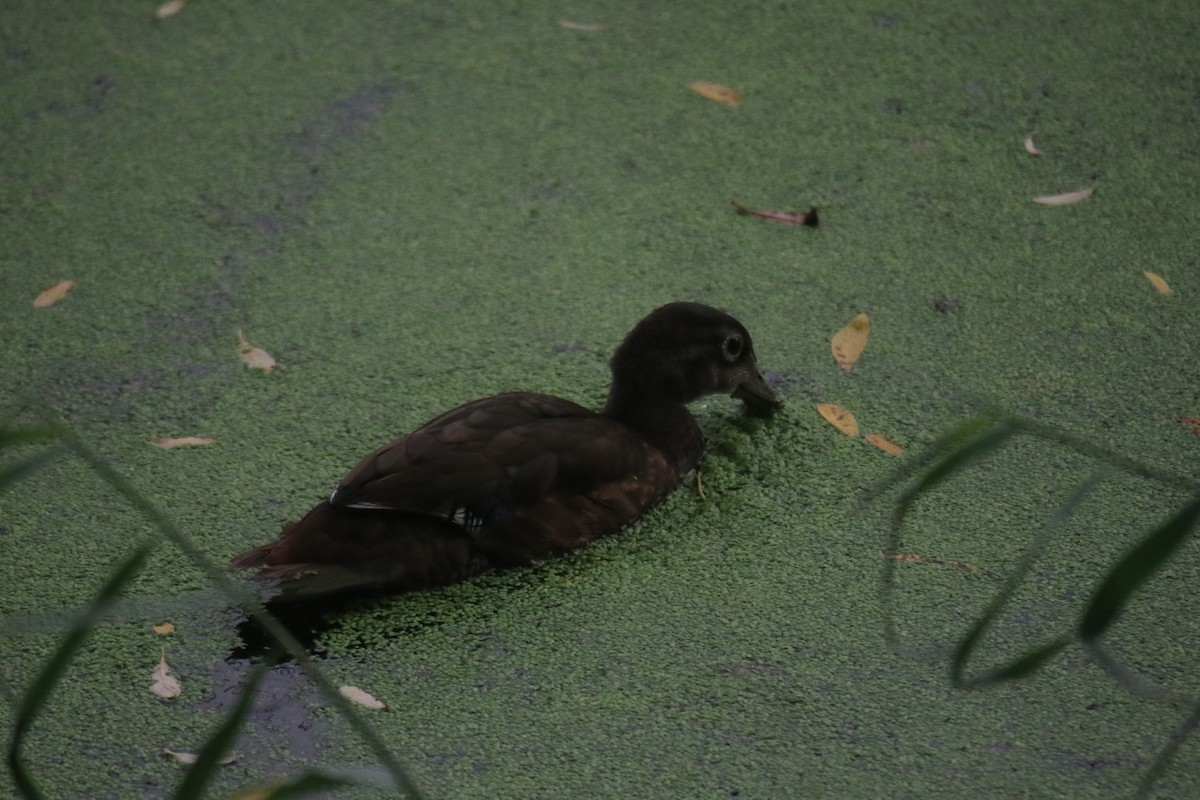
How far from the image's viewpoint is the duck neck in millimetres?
2549

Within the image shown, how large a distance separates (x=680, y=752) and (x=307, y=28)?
2658mm

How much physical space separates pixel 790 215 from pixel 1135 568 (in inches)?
83.8

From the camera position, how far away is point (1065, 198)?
332 cm

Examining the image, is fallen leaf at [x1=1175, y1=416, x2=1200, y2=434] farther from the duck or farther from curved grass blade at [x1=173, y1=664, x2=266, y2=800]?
curved grass blade at [x1=173, y1=664, x2=266, y2=800]

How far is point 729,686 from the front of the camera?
210cm

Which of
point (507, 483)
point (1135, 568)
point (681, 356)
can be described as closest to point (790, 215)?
point (681, 356)

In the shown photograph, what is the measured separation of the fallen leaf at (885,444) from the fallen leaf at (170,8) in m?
2.48

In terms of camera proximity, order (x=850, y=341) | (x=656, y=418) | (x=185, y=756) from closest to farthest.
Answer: (x=185, y=756) → (x=656, y=418) → (x=850, y=341)

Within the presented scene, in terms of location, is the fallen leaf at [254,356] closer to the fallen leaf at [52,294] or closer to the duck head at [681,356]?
the fallen leaf at [52,294]

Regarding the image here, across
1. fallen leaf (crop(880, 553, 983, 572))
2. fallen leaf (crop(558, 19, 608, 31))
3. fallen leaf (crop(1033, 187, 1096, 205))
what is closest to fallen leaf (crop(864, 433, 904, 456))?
fallen leaf (crop(880, 553, 983, 572))

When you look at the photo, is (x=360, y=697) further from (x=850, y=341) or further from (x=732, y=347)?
(x=850, y=341)

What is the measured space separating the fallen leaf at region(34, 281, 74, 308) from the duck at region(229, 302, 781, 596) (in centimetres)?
106

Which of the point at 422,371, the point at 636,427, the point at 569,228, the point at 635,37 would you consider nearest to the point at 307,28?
the point at 635,37

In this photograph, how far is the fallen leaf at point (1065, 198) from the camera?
10.9 ft
